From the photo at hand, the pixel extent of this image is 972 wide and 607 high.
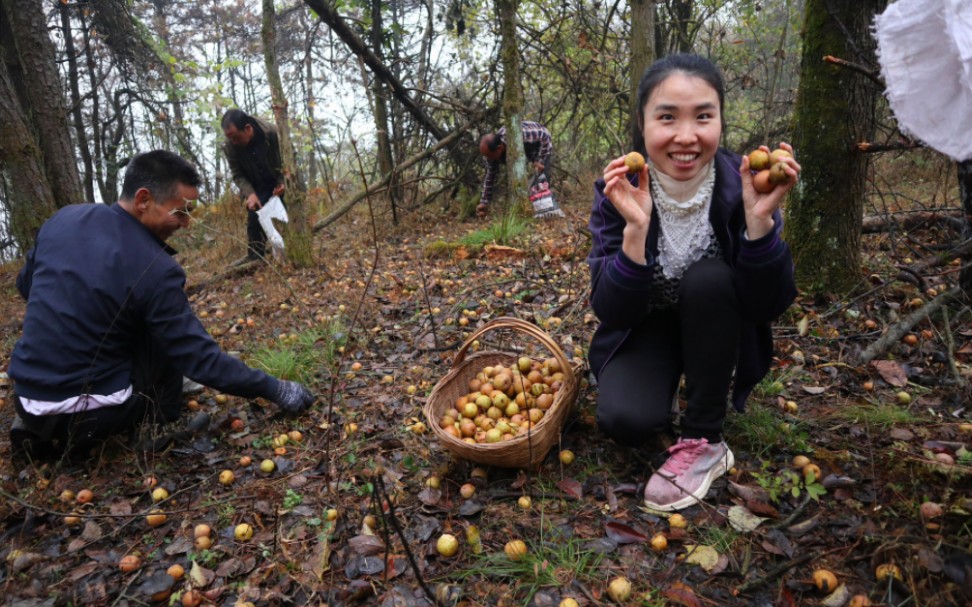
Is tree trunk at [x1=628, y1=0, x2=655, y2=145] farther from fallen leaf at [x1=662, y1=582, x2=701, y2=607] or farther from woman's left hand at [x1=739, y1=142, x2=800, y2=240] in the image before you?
fallen leaf at [x1=662, y1=582, x2=701, y2=607]

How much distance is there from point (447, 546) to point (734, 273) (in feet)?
4.67

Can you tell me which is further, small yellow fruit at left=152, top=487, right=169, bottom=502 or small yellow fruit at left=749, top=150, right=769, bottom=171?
small yellow fruit at left=152, top=487, right=169, bottom=502

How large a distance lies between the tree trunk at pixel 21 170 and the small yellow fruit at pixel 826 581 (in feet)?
19.9

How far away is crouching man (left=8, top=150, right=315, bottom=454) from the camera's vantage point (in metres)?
2.52

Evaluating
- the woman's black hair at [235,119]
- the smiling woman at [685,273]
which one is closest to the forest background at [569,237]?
the smiling woman at [685,273]

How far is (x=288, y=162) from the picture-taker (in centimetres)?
530

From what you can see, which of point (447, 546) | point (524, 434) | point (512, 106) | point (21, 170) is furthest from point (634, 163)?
point (21, 170)

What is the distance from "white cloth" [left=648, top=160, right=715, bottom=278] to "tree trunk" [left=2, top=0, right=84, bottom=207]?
5975 millimetres

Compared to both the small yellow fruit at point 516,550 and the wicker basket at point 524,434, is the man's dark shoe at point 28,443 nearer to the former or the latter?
the wicker basket at point 524,434

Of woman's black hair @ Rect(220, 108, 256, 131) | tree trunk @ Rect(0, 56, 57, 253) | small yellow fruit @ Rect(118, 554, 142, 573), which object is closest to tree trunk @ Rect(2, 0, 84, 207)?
tree trunk @ Rect(0, 56, 57, 253)

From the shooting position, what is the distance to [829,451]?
2.15 meters

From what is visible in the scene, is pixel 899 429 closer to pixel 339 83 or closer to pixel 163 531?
pixel 163 531

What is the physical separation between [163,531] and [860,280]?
3641 mm

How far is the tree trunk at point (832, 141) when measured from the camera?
8.91 feet
